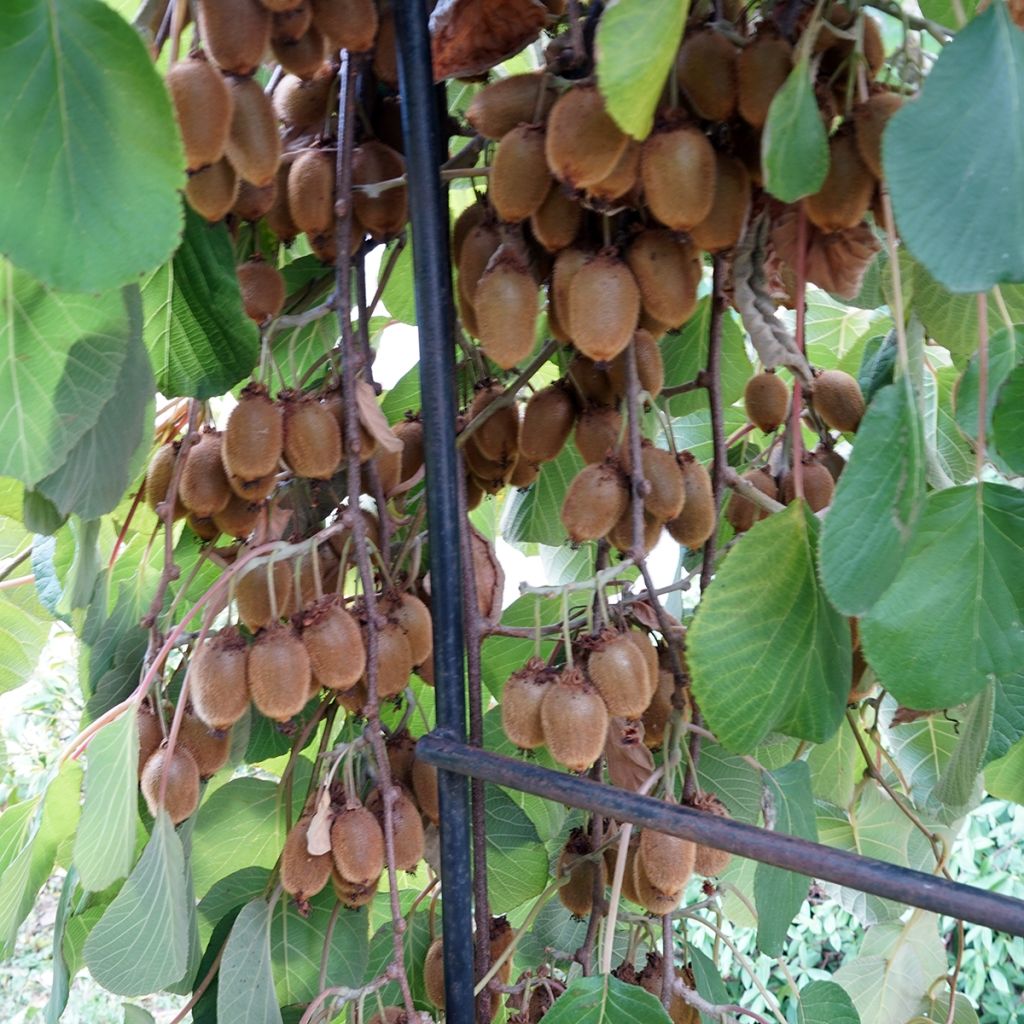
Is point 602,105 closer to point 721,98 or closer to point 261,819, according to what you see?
point 721,98

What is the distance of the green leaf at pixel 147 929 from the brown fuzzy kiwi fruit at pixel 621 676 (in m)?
0.22

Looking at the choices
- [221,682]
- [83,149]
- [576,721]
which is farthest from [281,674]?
[83,149]

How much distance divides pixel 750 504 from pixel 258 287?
272 mm

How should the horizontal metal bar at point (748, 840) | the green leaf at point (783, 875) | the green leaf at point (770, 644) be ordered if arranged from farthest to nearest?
the green leaf at point (783, 875), the green leaf at point (770, 644), the horizontal metal bar at point (748, 840)

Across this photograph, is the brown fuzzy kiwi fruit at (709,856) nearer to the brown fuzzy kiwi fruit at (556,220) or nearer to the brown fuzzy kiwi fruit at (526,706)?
the brown fuzzy kiwi fruit at (526,706)

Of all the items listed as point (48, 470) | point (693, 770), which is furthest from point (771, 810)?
point (48, 470)

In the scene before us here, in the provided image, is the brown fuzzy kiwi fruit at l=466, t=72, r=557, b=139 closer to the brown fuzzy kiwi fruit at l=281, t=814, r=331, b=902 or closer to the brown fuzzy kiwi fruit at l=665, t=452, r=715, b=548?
the brown fuzzy kiwi fruit at l=665, t=452, r=715, b=548

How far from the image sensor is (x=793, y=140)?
393 millimetres

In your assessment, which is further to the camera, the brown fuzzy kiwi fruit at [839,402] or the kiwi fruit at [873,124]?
the brown fuzzy kiwi fruit at [839,402]

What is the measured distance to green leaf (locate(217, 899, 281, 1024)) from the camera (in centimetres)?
55

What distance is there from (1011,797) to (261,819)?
1.50ft

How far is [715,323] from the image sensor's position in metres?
0.53

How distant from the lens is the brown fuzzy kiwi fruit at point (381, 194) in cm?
54

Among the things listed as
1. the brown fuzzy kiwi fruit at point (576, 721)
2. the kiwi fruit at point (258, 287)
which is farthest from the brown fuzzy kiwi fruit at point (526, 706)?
the kiwi fruit at point (258, 287)
